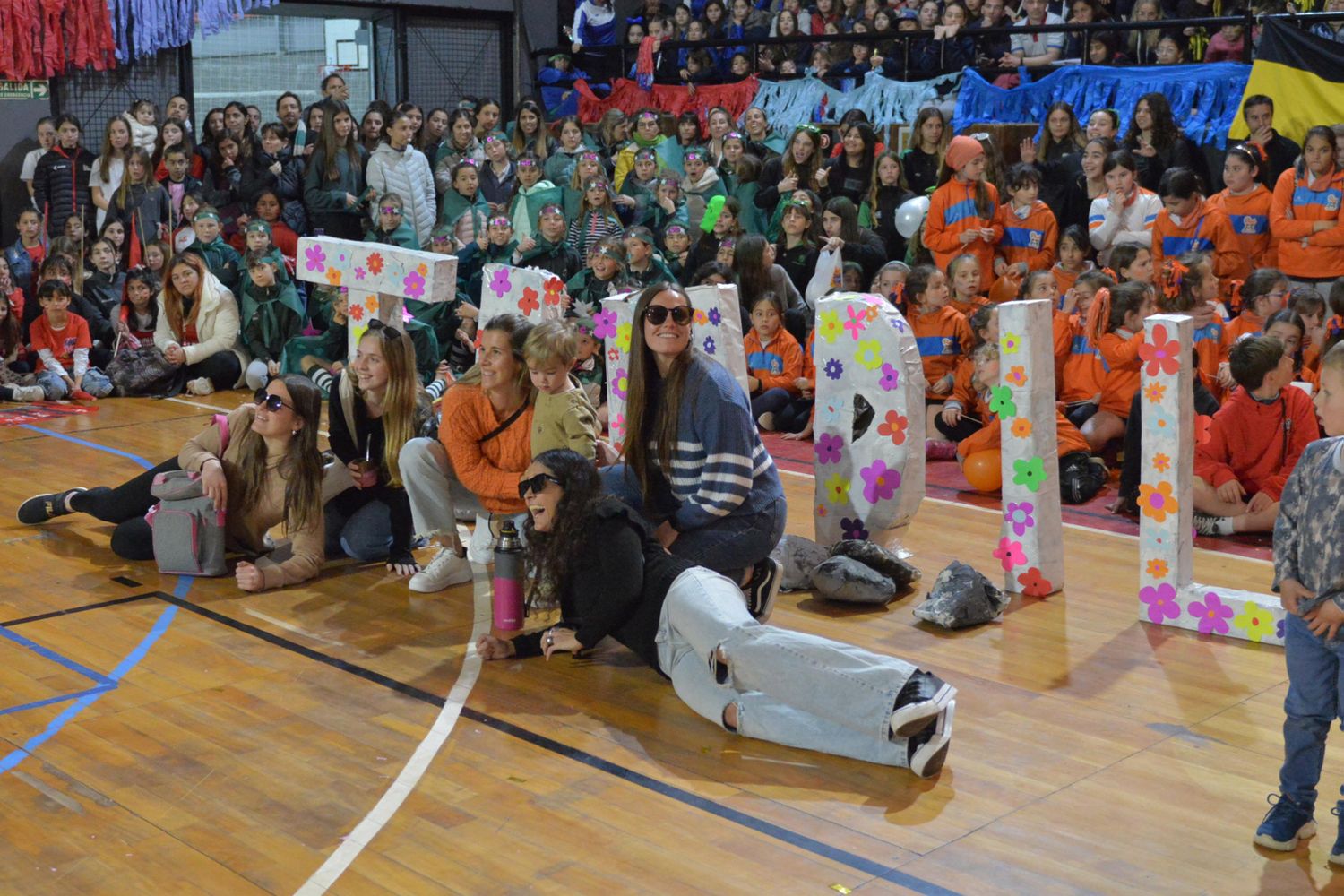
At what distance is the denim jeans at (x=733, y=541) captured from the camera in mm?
4984

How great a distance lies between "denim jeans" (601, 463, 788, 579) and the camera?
4984mm

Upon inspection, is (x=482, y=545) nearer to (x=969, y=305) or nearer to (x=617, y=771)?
(x=617, y=771)

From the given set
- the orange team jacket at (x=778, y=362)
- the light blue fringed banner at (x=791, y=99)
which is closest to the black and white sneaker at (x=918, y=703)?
the orange team jacket at (x=778, y=362)

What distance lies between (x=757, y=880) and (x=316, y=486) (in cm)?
289

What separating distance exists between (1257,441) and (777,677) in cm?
313

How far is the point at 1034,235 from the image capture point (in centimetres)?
914

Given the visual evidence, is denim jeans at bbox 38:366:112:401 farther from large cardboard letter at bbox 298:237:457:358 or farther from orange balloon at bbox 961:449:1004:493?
orange balloon at bbox 961:449:1004:493

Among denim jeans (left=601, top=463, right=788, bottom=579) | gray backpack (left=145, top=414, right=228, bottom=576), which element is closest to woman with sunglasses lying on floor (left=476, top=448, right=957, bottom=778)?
denim jeans (left=601, top=463, right=788, bottom=579)

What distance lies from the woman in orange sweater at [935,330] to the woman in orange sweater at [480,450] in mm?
3321

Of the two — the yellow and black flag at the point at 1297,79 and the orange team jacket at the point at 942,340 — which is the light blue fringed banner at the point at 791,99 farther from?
the orange team jacket at the point at 942,340

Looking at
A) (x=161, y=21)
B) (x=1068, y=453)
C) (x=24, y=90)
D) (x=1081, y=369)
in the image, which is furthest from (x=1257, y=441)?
(x=24, y=90)

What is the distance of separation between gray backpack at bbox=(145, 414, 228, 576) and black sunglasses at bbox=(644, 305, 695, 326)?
1881 mm

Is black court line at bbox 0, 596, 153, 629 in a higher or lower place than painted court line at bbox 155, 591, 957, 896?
higher

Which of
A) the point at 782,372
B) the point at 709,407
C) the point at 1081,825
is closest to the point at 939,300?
the point at 782,372
